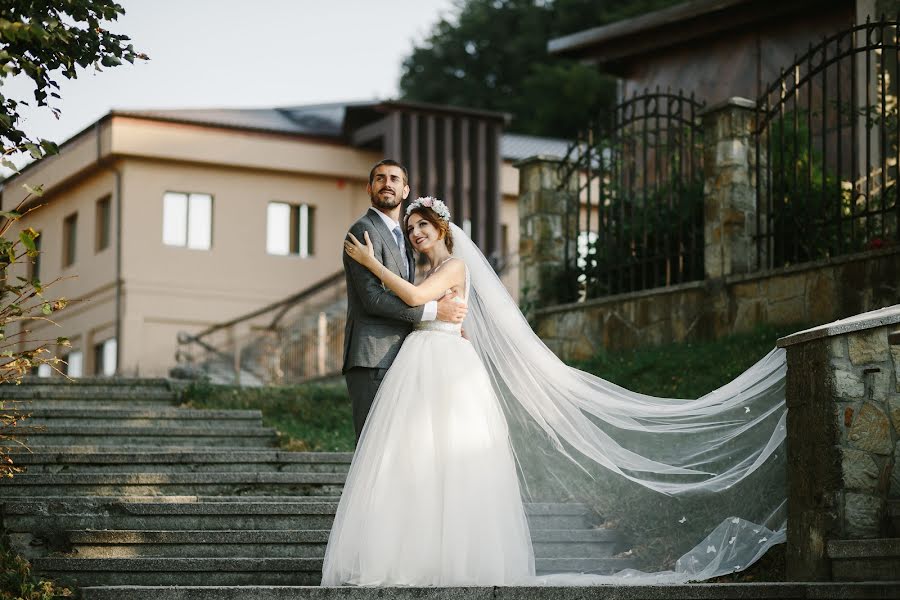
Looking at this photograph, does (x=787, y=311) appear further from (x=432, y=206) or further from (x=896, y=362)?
(x=432, y=206)

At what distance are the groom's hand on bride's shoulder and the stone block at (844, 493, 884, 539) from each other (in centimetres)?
229

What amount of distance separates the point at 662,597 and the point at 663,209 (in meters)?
7.80

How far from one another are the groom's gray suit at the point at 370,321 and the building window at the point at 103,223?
22.2 metres

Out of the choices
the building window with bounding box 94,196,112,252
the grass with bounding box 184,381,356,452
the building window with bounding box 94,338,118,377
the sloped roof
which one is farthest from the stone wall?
the building window with bounding box 94,196,112,252

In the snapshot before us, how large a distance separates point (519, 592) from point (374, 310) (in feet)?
5.59

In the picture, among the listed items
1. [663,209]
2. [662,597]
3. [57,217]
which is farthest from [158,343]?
[662,597]

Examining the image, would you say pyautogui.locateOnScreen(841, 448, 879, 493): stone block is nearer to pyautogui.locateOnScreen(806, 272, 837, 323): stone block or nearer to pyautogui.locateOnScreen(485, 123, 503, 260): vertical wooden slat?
pyautogui.locateOnScreen(806, 272, 837, 323): stone block

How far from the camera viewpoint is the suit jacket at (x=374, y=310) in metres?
6.89

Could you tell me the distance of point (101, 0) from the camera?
635 centimetres

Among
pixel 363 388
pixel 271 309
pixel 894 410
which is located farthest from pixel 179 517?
pixel 271 309

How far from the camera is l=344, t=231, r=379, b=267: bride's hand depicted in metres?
6.85

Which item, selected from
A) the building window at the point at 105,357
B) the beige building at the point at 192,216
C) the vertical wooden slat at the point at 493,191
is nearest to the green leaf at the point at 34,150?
the beige building at the point at 192,216

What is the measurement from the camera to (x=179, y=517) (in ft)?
27.7

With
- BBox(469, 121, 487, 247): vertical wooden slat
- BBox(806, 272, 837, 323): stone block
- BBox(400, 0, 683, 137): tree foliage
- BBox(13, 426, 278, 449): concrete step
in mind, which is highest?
BBox(400, 0, 683, 137): tree foliage
